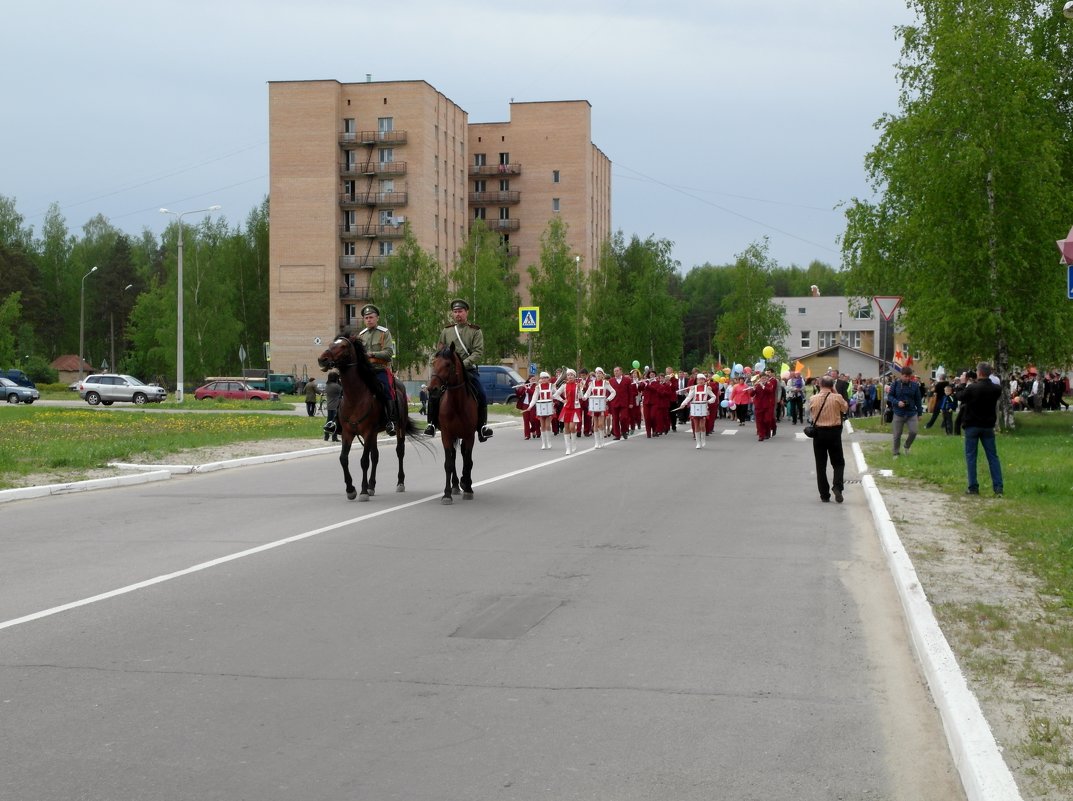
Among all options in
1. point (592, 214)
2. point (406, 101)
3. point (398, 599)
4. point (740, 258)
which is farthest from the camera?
point (592, 214)

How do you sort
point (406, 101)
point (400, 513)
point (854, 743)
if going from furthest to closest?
point (406, 101), point (400, 513), point (854, 743)

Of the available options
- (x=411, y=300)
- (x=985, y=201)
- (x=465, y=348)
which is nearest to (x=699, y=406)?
(x=985, y=201)

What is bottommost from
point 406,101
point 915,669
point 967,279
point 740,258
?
point 915,669

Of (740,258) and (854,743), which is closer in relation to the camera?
(854,743)

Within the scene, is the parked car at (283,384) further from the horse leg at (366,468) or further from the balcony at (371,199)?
the horse leg at (366,468)

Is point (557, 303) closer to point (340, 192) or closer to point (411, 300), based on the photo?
point (411, 300)

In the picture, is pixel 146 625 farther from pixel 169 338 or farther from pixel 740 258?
pixel 740 258

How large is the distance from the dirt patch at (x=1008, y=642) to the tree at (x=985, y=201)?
23.9 metres

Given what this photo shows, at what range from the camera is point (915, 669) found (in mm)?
7172

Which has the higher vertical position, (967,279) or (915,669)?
(967,279)

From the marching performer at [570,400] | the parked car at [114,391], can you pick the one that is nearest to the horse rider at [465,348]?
the marching performer at [570,400]

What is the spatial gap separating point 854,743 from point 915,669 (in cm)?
169

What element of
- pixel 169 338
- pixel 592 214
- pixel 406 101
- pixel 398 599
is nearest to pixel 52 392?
pixel 169 338

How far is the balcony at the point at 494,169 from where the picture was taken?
11331 cm
